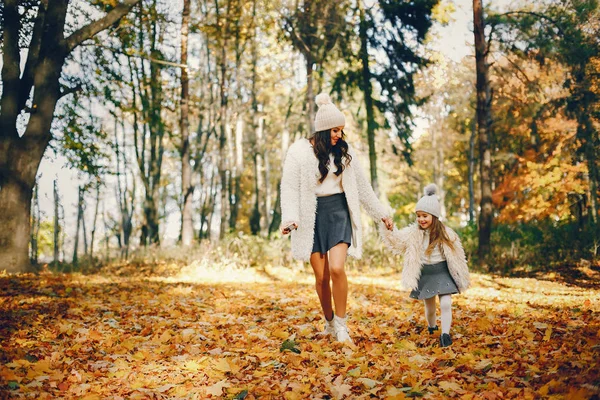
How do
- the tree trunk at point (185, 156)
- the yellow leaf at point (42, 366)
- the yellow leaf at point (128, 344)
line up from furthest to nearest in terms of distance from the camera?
1. the tree trunk at point (185, 156)
2. the yellow leaf at point (128, 344)
3. the yellow leaf at point (42, 366)

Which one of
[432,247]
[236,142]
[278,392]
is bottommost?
[278,392]

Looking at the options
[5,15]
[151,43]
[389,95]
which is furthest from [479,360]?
[151,43]

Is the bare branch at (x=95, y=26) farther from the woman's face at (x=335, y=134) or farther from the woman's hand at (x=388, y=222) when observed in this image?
the woman's hand at (x=388, y=222)

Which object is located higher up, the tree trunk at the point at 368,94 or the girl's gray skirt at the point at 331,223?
the tree trunk at the point at 368,94

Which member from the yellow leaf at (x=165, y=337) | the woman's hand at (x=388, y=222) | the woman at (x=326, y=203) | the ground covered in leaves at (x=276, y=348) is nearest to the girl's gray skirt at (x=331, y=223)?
the woman at (x=326, y=203)

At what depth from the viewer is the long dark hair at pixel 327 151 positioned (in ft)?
14.7

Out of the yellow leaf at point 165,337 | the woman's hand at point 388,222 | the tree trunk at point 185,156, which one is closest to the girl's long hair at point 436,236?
the woman's hand at point 388,222

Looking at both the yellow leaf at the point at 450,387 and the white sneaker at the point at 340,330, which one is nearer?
the yellow leaf at the point at 450,387

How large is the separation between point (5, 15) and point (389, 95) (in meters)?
10.6

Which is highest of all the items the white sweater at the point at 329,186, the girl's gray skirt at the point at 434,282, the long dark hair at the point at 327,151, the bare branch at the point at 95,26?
the bare branch at the point at 95,26

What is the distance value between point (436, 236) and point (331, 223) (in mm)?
1056

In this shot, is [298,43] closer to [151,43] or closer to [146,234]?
[151,43]

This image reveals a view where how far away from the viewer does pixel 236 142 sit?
862 inches

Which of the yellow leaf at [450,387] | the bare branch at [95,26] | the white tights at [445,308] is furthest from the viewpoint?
the bare branch at [95,26]
